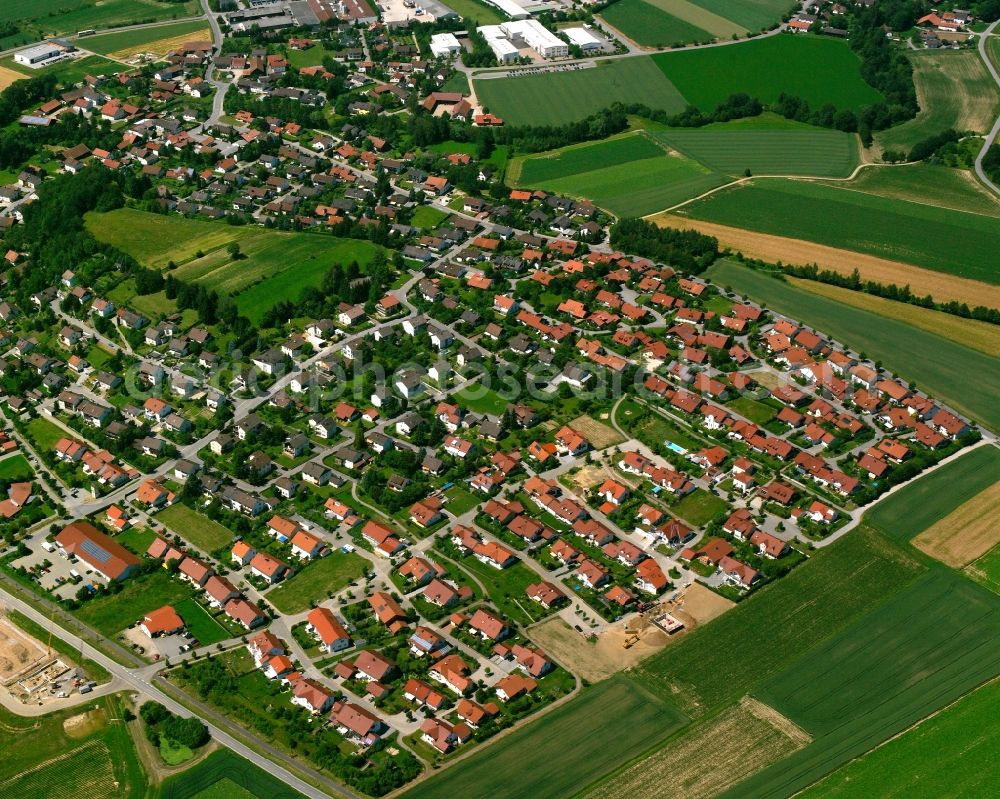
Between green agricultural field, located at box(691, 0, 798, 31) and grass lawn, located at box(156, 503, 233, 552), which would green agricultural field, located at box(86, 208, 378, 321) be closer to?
grass lawn, located at box(156, 503, 233, 552)

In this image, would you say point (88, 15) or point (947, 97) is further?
point (88, 15)

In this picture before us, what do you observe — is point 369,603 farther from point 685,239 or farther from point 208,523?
point 685,239

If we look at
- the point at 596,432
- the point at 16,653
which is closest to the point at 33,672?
the point at 16,653

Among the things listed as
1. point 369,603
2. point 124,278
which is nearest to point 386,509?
point 369,603

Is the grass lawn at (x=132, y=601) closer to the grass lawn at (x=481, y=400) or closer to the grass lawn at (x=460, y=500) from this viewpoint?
the grass lawn at (x=460, y=500)

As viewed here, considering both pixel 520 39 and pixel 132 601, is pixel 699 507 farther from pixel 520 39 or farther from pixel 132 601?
pixel 520 39

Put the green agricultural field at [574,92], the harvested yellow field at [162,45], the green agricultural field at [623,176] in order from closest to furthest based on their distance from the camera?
the green agricultural field at [623,176]
the green agricultural field at [574,92]
the harvested yellow field at [162,45]

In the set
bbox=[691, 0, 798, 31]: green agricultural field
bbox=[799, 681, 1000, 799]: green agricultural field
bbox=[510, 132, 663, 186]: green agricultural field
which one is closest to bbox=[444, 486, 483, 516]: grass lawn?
bbox=[799, 681, 1000, 799]: green agricultural field

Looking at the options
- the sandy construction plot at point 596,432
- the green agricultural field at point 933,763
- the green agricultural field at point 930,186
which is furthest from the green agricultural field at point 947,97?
the green agricultural field at point 933,763
